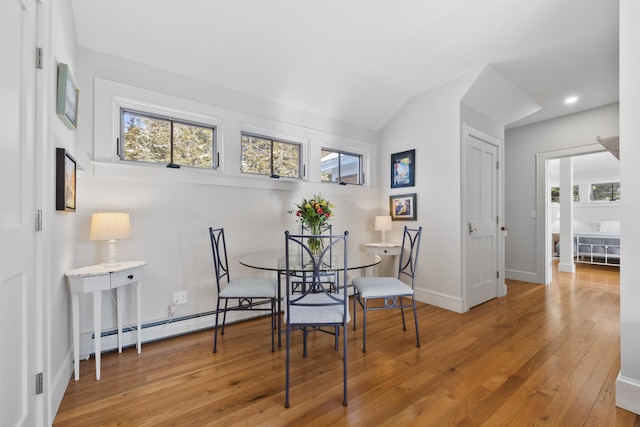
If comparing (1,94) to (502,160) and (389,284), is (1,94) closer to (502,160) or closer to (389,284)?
(389,284)

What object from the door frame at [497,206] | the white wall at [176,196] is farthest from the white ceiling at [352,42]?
the door frame at [497,206]

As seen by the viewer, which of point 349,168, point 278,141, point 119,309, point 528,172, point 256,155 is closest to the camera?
point 119,309

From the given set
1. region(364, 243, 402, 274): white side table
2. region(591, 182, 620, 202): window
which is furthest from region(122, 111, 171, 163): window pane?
region(591, 182, 620, 202): window

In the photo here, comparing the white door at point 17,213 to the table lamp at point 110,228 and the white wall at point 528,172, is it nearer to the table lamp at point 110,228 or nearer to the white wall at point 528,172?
the table lamp at point 110,228

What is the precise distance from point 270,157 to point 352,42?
145 cm

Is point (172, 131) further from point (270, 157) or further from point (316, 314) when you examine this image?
point (316, 314)

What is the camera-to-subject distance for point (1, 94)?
1.02 metres

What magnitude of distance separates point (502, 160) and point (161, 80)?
4.32 meters

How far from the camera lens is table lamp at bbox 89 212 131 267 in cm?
206

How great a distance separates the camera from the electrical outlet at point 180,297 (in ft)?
8.50

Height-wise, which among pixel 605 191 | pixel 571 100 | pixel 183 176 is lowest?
pixel 183 176

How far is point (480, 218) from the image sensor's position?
144 inches

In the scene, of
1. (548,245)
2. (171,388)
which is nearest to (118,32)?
(171,388)

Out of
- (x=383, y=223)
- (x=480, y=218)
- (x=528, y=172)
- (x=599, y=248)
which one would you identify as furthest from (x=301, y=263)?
(x=599, y=248)
